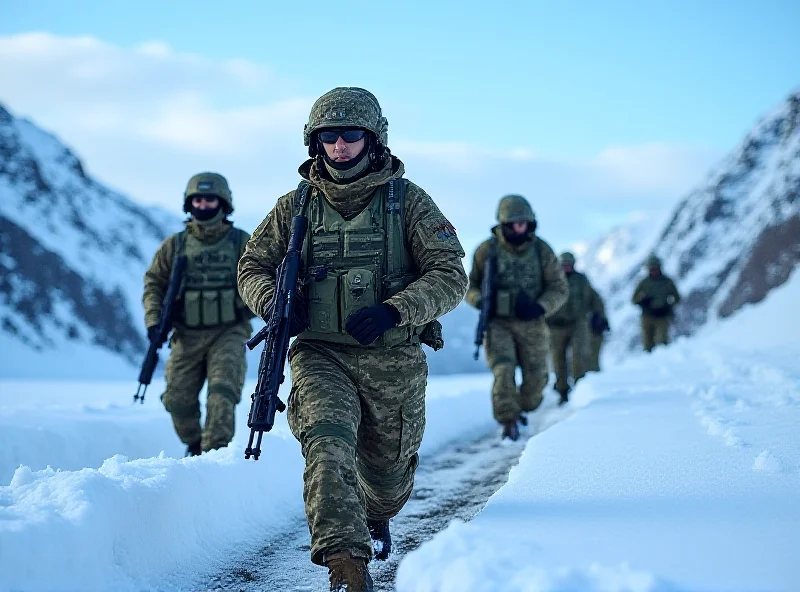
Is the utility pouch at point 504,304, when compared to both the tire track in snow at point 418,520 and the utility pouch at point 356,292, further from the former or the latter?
the utility pouch at point 356,292

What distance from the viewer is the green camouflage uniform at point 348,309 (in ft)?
12.3

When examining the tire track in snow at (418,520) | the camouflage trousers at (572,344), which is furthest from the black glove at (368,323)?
the camouflage trousers at (572,344)

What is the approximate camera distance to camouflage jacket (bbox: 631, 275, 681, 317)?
17781 millimetres

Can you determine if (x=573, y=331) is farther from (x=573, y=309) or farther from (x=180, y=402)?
(x=180, y=402)

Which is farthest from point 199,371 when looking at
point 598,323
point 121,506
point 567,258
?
point 598,323

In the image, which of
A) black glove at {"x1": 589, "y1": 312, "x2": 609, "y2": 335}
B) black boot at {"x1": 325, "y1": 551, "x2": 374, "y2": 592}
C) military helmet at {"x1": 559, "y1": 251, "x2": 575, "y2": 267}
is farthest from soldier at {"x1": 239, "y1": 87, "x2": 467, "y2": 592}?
black glove at {"x1": 589, "y1": 312, "x2": 609, "y2": 335}

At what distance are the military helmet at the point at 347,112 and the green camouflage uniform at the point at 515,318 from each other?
14.3ft

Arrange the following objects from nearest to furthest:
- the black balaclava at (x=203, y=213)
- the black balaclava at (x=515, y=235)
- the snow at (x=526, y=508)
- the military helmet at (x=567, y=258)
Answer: the snow at (x=526, y=508) → the black balaclava at (x=203, y=213) → the black balaclava at (x=515, y=235) → the military helmet at (x=567, y=258)

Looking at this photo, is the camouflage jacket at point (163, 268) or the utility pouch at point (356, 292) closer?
the utility pouch at point (356, 292)

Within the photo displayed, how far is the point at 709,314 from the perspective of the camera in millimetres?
61812

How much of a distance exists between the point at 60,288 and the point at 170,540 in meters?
35.1

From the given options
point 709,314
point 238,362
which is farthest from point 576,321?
point 709,314

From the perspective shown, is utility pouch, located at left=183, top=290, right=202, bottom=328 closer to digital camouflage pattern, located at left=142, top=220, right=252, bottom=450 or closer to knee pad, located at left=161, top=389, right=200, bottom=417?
digital camouflage pattern, located at left=142, top=220, right=252, bottom=450

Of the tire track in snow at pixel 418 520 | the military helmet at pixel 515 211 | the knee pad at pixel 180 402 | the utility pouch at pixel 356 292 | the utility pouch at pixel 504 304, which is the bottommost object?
the tire track in snow at pixel 418 520
